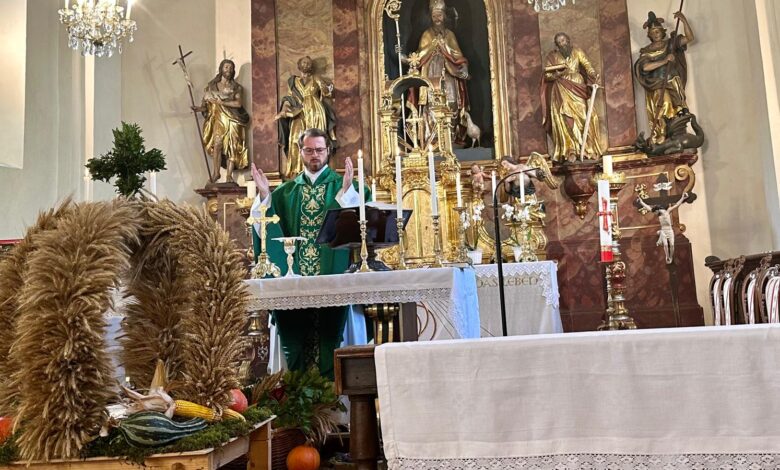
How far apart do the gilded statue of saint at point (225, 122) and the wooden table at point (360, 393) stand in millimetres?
8355

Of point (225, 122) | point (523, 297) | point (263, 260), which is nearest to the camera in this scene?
point (263, 260)

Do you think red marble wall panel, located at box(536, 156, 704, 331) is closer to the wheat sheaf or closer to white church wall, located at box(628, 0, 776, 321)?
white church wall, located at box(628, 0, 776, 321)

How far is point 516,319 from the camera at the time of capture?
7.62m

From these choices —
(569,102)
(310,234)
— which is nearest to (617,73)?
(569,102)

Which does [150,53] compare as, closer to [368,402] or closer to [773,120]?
[773,120]

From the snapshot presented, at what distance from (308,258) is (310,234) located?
0.19 m

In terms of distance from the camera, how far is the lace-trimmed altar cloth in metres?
4.28

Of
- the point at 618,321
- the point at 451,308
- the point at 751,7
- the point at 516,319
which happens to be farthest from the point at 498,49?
the point at 618,321

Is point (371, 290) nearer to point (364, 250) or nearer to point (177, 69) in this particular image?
point (364, 250)

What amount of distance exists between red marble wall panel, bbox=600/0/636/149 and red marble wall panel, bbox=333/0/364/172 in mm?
3284

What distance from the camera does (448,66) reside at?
32.9 ft

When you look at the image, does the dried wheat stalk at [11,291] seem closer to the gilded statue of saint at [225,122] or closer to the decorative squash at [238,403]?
the decorative squash at [238,403]

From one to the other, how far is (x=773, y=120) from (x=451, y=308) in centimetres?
619

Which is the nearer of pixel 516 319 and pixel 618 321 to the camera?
pixel 618 321
